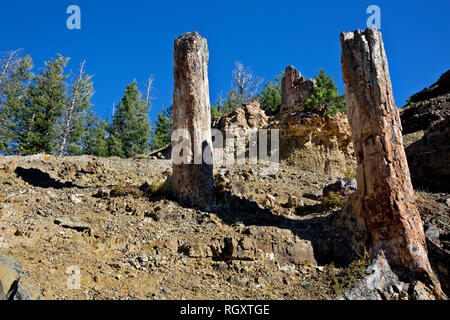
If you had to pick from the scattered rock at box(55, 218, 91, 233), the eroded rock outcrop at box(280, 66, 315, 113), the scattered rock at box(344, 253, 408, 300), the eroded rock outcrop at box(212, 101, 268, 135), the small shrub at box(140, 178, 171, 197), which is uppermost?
the eroded rock outcrop at box(280, 66, 315, 113)

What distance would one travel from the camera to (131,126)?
2719 centimetres

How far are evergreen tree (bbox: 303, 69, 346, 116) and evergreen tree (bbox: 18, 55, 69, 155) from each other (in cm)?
1741

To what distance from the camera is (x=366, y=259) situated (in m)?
5.60

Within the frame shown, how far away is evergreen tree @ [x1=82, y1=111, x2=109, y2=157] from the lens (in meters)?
25.5

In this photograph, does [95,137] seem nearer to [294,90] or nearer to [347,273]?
[294,90]

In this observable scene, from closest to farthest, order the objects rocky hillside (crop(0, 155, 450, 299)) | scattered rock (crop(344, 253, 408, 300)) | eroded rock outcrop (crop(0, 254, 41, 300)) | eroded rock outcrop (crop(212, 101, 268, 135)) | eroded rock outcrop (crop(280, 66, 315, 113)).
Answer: eroded rock outcrop (crop(0, 254, 41, 300)) → rocky hillside (crop(0, 155, 450, 299)) → scattered rock (crop(344, 253, 408, 300)) → eroded rock outcrop (crop(212, 101, 268, 135)) → eroded rock outcrop (crop(280, 66, 315, 113))

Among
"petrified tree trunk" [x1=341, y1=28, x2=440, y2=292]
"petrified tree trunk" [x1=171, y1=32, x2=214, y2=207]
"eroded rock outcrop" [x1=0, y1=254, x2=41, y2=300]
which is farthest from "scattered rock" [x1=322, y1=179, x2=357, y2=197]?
"eroded rock outcrop" [x1=0, y1=254, x2=41, y2=300]

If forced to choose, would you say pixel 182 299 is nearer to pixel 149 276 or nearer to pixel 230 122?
pixel 149 276

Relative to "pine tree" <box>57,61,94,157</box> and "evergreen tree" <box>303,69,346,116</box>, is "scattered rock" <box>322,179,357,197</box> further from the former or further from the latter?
"pine tree" <box>57,61,94,157</box>

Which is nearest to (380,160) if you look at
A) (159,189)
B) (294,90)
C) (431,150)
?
(159,189)

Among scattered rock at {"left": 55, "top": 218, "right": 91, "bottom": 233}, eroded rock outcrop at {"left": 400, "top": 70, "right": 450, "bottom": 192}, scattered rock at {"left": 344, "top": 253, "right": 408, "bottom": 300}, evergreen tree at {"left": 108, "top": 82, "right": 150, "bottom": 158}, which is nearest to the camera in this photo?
scattered rock at {"left": 344, "top": 253, "right": 408, "bottom": 300}

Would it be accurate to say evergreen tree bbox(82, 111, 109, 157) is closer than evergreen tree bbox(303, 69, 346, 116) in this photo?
No

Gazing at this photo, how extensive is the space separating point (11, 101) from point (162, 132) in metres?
12.5

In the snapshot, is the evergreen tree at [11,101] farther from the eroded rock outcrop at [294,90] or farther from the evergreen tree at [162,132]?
the eroded rock outcrop at [294,90]
